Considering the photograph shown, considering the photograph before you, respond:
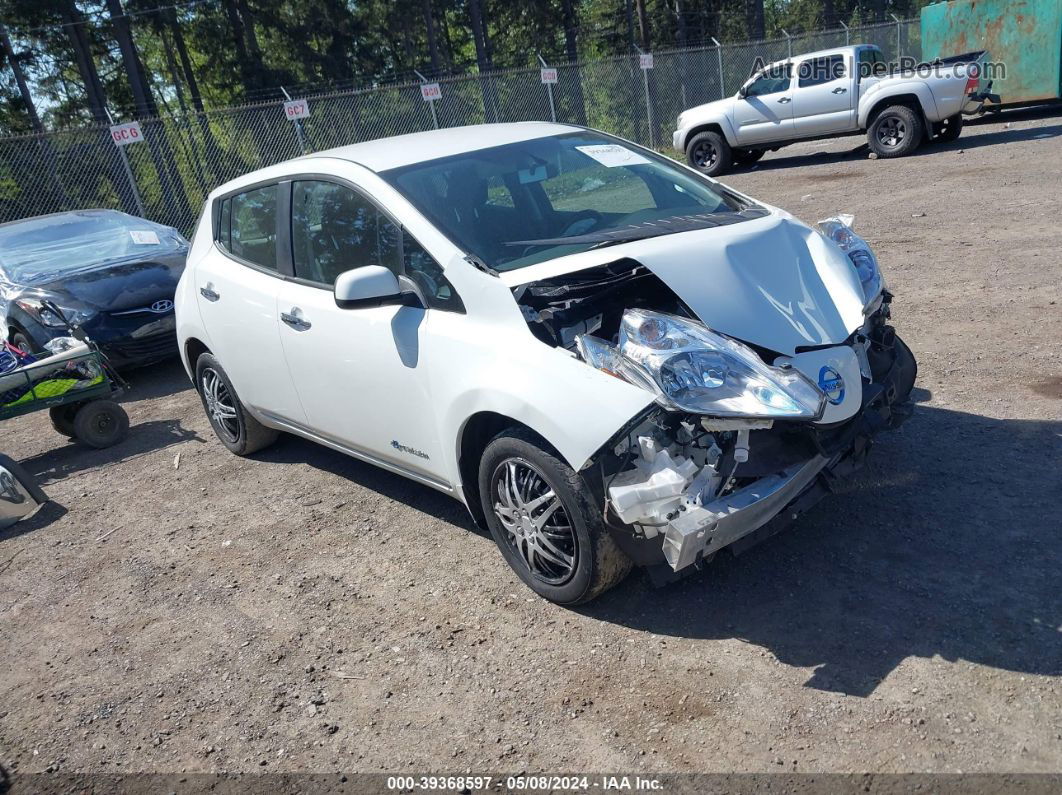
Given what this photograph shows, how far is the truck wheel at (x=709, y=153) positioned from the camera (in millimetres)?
17375

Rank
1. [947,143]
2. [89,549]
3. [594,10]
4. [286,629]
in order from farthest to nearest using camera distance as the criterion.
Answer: [594,10]
[947,143]
[89,549]
[286,629]

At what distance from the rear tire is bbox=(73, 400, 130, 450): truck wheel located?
13339 mm

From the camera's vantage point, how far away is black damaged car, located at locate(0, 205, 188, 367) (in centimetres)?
844

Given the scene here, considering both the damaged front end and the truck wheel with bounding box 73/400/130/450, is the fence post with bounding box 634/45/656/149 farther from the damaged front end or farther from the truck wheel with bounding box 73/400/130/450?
the damaged front end

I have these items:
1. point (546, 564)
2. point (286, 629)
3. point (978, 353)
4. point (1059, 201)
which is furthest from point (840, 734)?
point (1059, 201)

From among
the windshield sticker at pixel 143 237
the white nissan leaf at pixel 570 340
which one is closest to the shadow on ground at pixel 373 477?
the white nissan leaf at pixel 570 340

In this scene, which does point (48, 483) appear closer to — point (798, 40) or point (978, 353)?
point (978, 353)

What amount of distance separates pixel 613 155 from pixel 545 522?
223 cm

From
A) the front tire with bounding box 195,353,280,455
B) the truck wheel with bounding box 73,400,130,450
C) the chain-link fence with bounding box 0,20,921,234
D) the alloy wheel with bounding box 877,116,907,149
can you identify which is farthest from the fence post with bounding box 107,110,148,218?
the alloy wheel with bounding box 877,116,907,149

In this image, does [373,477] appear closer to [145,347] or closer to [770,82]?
[145,347]

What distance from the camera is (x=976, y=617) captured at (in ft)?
10.8

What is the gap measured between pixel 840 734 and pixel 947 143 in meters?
15.9

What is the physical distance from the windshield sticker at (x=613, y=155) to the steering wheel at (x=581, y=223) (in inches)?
20.0

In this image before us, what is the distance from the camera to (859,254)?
4312 millimetres
